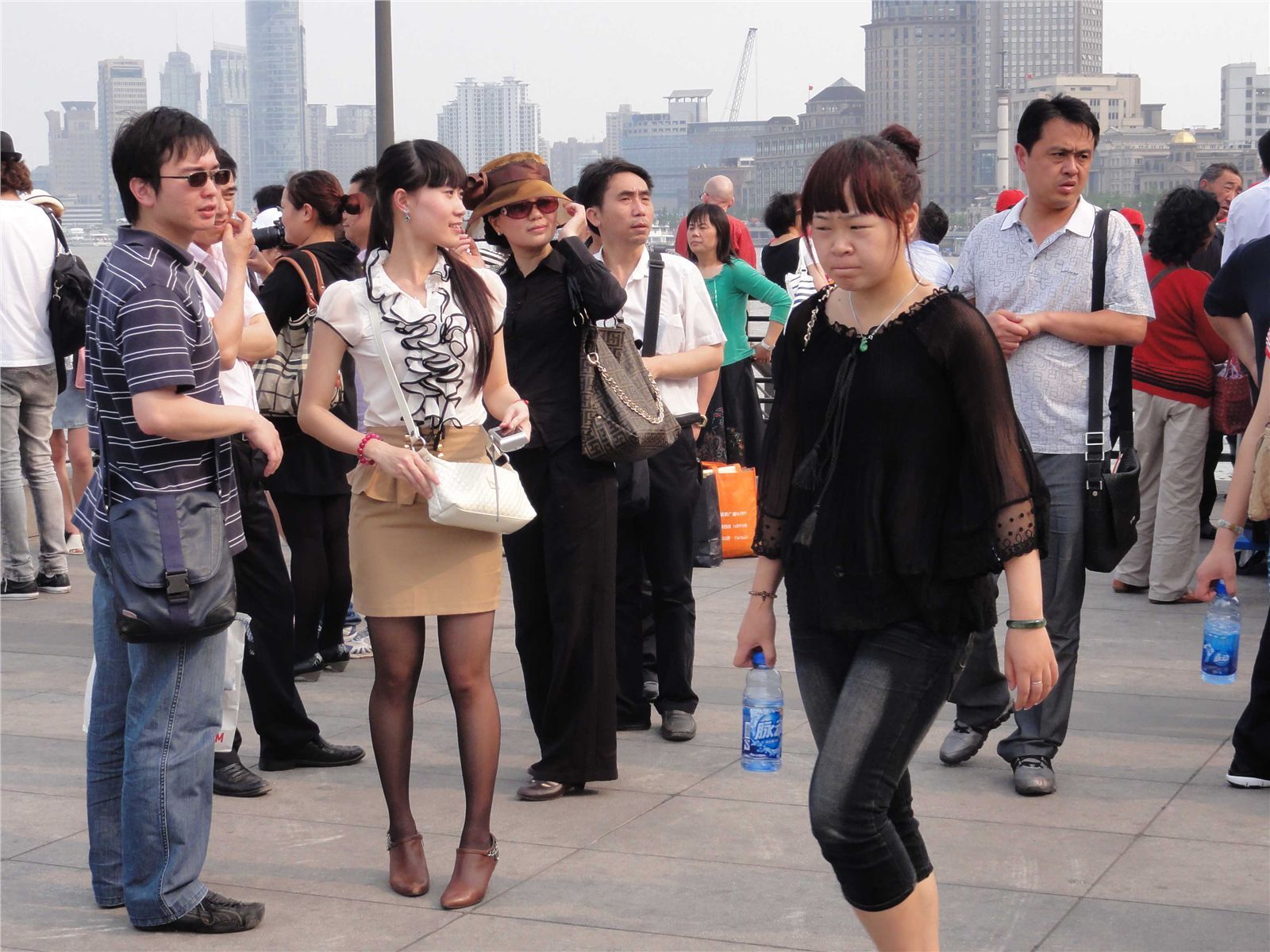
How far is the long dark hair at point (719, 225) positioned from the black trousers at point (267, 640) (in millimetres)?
4454

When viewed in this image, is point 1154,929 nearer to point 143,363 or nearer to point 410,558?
point 410,558

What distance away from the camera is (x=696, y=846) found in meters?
4.66

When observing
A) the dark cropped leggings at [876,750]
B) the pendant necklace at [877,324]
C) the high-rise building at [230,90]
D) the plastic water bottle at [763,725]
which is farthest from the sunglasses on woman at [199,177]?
the high-rise building at [230,90]

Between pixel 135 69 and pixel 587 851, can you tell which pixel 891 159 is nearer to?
pixel 587 851

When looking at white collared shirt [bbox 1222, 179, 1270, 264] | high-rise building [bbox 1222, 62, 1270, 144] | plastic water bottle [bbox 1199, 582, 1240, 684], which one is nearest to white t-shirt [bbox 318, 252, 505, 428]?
plastic water bottle [bbox 1199, 582, 1240, 684]

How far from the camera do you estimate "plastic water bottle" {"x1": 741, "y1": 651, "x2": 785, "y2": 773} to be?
12.7ft

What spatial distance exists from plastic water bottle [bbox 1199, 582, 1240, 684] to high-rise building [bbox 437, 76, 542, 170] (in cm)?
994

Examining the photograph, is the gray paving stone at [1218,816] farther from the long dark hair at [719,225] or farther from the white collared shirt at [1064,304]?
the long dark hair at [719,225]

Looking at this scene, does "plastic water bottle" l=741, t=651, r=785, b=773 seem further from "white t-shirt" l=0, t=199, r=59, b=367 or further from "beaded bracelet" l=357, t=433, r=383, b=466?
"white t-shirt" l=0, t=199, r=59, b=367

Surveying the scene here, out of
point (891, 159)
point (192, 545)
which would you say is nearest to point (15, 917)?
point (192, 545)

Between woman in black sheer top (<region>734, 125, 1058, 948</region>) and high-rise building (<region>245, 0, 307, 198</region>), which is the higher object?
high-rise building (<region>245, 0, 307, 198</region>)

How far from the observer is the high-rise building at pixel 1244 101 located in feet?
211

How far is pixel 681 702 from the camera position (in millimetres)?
5934

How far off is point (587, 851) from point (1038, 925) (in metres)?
1.35
